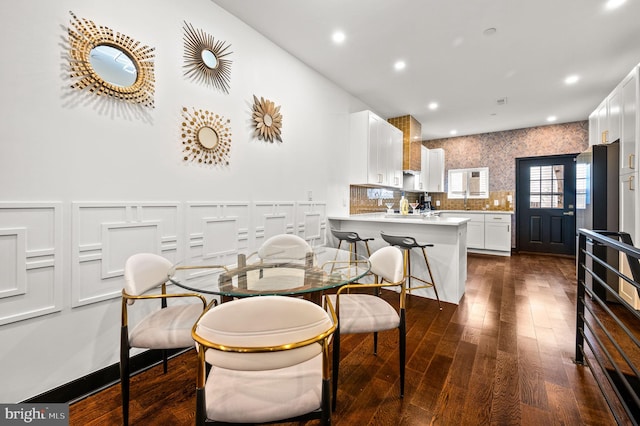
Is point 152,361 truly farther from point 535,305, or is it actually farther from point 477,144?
point 477,144

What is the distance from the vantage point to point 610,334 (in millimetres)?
2023

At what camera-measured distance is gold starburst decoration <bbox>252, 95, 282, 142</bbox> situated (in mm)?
2733

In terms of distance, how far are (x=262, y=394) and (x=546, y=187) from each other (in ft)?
23.8

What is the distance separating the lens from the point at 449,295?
10.4ft

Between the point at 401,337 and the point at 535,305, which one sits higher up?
the point at 401,337

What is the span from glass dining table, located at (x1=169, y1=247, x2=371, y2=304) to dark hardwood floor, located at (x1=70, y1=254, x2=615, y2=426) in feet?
2.13

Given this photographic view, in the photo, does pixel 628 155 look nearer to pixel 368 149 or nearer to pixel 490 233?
pixel 368 149

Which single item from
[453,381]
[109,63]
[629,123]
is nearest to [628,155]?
[629,123]

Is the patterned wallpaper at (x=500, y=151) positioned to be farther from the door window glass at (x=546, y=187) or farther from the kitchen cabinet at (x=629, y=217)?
the kitchen cabinet at (x=629, y=217)

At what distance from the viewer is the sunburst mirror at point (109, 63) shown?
1.62m

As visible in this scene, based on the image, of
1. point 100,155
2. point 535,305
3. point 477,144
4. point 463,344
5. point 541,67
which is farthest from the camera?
point 477,144

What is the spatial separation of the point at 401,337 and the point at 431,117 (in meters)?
4.87

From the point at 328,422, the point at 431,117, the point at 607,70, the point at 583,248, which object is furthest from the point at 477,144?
the point at 328,422

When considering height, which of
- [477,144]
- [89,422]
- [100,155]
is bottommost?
[89,422]
